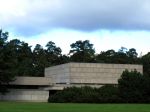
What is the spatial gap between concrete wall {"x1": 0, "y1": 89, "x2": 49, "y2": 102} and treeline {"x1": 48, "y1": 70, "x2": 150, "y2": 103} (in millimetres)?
11632

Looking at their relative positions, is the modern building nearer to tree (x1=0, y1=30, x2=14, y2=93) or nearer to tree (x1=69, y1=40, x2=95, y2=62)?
tree (x1=0, y1=30, x2=14, y2=93)

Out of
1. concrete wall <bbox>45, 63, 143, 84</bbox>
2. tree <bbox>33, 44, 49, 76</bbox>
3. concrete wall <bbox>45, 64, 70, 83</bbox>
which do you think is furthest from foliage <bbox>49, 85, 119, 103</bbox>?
tree <bbox>33, 44, 49, 76</bbox>

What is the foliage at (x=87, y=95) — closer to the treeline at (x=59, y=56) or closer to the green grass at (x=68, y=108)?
the green grass at (x=68, y=108)

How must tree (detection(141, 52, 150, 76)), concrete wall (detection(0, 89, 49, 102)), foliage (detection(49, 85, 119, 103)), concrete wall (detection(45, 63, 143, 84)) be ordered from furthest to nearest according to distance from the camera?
tree (detection(141, 52, 150, 76)) → concrete wall (detection(45, 63, 143, 84)) → concrete wall (detection(0, 89, 49, 102)) → foliage (detection(49, 85, 119, 103))

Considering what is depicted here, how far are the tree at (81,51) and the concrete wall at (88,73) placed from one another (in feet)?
139

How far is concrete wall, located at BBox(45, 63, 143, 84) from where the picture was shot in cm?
9562

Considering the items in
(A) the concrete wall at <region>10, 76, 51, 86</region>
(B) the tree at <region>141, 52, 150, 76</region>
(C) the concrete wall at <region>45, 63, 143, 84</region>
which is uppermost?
(B) the tree at <region>141, 52, 150, 76</region>

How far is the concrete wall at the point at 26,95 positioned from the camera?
276 feet

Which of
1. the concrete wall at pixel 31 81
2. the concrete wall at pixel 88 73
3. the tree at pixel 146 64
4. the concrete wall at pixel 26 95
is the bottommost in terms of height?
the concrete wall at pixel 26 95

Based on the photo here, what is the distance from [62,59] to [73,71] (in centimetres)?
5027

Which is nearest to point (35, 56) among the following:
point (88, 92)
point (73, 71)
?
point (73, 71)

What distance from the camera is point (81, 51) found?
149375 millimetres

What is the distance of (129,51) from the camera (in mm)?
150875

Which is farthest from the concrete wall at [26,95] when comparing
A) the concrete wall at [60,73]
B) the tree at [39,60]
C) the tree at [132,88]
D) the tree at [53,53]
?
the tree at [53,53]
